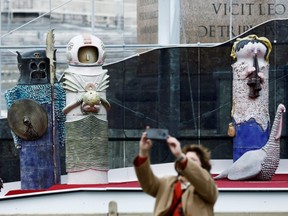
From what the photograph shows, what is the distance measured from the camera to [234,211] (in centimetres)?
1273

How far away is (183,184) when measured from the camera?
8242 millimetres

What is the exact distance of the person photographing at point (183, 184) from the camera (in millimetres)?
7941

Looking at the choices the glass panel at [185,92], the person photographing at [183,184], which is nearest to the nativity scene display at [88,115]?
the glass panel at [185,92]

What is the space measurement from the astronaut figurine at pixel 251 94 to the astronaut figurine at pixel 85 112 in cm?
135

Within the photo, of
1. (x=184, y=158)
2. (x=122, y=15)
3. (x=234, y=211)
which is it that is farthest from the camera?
(x=122, y=15)

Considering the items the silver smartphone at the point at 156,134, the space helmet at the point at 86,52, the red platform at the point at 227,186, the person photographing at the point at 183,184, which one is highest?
the space helmet at the point at 86,52

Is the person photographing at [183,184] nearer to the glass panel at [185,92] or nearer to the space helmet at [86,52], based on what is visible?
the space helmet at [86,52]

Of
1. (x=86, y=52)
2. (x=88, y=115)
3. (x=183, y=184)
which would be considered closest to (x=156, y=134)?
(x=183, y=184)

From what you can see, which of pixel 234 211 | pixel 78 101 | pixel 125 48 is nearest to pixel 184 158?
pixel 234 211

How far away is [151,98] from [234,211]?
7.49 feet

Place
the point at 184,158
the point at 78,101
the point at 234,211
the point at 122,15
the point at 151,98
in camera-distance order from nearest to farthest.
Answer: the point at 184,158, the point at 234,211, the point at 78,101, the point at 151,98, the point at 122,15

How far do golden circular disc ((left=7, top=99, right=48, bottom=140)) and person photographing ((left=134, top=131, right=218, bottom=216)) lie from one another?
5886 mm

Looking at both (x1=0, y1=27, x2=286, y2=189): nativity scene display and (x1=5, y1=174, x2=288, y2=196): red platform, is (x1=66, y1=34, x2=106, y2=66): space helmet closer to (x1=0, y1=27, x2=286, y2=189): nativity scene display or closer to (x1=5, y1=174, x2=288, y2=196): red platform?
(x1=0, y1=27, x2=286, y2=189): nativity scene display

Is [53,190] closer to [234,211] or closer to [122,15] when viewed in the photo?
[234,211]
